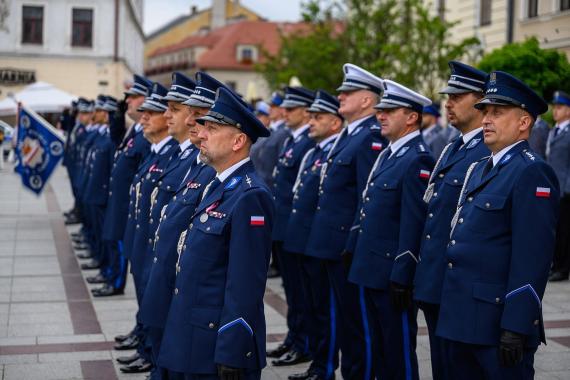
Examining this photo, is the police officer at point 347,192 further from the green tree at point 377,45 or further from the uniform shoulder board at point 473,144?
the green tree at point 377,45

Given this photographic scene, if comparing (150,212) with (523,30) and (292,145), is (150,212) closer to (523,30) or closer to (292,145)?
(292,145)

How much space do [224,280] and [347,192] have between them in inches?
93.0

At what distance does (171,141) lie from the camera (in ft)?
23.7

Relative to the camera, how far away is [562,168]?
11.7 metres

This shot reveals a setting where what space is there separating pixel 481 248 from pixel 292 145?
4.34m

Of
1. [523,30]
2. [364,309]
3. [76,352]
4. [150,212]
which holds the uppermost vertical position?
[523,30]

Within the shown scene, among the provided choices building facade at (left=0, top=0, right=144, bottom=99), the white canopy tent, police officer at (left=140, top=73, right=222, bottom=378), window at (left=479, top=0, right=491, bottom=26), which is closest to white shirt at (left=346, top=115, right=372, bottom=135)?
police officer at (left=140, top=73, right=222, bottom=378)

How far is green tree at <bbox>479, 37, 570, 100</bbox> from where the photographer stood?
44.2ft

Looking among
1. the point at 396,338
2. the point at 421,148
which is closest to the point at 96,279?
the point at 396,338

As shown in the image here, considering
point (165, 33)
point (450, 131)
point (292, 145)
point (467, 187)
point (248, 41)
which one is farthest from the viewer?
point (165, 33)

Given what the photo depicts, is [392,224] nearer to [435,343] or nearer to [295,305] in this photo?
[435,343]

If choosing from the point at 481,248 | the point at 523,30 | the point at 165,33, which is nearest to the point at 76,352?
the point at 481,248

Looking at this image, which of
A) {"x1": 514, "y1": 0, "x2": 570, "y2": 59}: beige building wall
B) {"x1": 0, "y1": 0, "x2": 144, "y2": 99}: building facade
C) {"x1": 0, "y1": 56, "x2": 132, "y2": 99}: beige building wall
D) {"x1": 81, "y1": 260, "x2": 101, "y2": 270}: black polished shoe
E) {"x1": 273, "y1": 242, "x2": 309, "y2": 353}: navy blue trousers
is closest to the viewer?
{"x1": 273, "y1": 242, "x2": 309, "y2": 353}: navy blue trousers

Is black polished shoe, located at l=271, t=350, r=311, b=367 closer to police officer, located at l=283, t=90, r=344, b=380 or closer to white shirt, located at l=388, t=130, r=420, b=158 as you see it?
police officer, located at l=283, t=90, r=344, b=380
